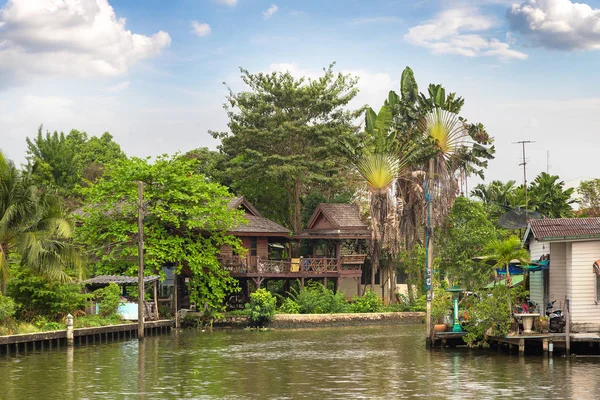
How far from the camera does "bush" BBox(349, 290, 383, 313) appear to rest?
62.8 meters

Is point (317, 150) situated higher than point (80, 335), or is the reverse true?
point (317, 150)

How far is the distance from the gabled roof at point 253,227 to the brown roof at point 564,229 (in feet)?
89.3

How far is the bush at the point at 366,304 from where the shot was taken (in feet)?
206

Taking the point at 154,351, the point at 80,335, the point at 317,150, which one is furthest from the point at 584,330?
the point at 317,150

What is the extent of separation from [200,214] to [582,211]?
34699 mm

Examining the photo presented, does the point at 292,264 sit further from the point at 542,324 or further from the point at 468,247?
the point at 542,324

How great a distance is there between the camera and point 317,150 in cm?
7150

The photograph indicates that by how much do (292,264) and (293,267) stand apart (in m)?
0.26

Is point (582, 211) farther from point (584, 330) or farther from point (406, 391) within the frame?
point (406, 391)

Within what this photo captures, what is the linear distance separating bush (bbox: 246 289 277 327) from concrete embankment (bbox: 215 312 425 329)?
53cm

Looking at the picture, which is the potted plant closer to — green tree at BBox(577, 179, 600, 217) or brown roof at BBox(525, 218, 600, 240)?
brown roof at BBox(525, 218, 600, 240)

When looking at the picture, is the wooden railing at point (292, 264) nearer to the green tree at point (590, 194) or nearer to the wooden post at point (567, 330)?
the green tree at point (590, 194)

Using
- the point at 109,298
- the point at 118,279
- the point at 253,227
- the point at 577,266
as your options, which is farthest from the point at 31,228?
the point at 577,266

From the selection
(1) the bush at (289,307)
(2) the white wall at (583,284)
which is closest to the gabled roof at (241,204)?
(1) the bush at (289,307)
